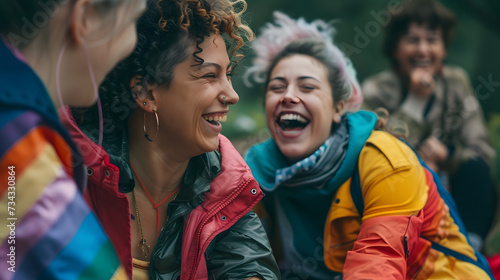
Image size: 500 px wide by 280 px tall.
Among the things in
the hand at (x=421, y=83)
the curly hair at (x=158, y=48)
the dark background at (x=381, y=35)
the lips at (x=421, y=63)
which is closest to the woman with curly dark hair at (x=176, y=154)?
the curly hair at (x=158, y=48)

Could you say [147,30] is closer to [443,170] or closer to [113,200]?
[113,200]

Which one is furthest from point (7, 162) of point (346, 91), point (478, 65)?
point (478, 65)

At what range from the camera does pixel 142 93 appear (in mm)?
2088

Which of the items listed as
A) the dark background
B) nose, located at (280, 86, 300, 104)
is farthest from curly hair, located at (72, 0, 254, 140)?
the dark background

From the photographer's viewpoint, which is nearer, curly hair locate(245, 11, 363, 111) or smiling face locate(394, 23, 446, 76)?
curly hair locate(245, 11, 363, 111)

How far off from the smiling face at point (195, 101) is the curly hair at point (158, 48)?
30mm

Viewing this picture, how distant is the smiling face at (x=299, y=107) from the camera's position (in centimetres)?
265

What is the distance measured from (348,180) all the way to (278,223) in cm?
40

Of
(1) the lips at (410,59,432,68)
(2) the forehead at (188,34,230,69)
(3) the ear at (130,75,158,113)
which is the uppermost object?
(2) the forehead at (188,34,230,69)

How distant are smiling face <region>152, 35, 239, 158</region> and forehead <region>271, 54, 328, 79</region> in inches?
26.6

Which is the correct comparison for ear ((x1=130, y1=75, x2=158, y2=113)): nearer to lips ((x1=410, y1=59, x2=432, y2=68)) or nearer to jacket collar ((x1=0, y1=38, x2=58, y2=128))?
jacket collar ((x1=0, y1=38, x2=58, y2=128))

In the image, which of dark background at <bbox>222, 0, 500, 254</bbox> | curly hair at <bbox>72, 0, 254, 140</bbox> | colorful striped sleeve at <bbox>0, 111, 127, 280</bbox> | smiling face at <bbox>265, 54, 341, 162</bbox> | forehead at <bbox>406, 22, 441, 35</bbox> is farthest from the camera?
dark background at <bbox>222, 0, 500, 254</bbox>

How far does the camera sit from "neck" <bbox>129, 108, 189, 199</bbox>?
7.07 ft

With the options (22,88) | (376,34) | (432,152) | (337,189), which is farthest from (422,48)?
(22,88)
